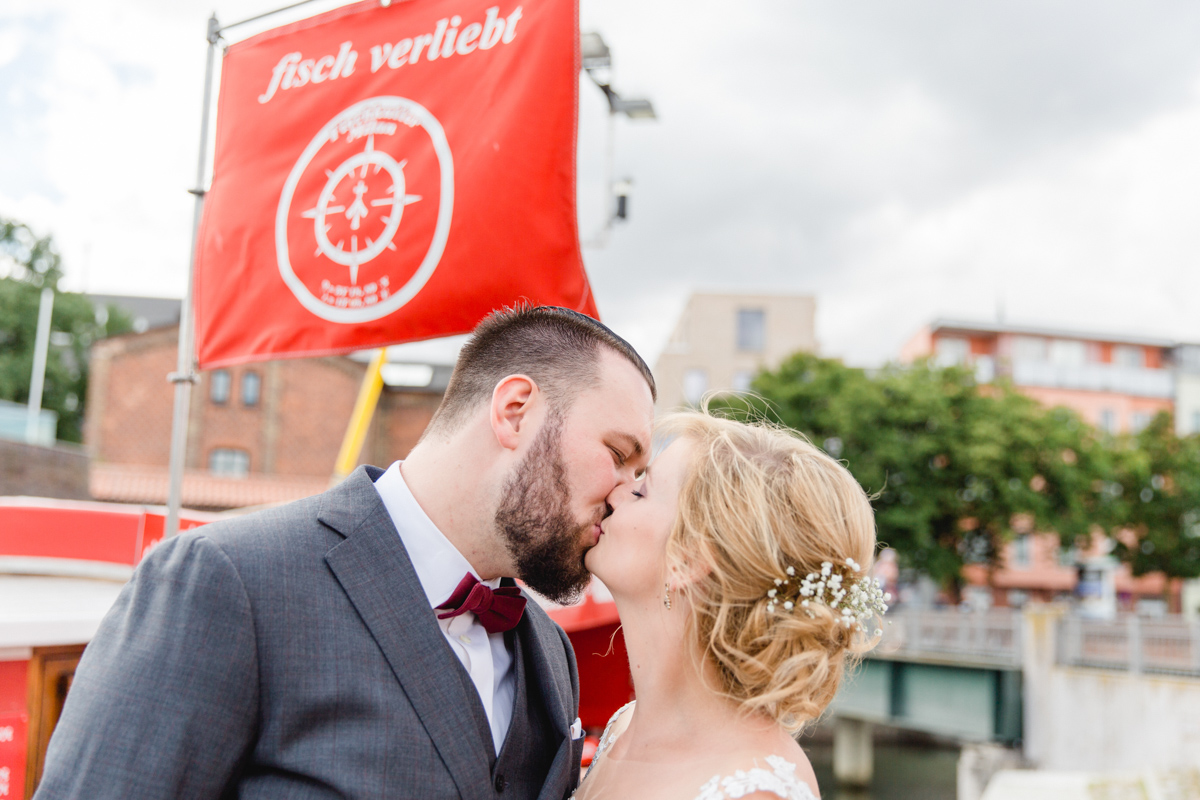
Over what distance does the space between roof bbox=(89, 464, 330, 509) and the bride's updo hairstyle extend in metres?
26.0

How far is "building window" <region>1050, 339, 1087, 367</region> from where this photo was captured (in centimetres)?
5044

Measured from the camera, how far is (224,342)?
363cm

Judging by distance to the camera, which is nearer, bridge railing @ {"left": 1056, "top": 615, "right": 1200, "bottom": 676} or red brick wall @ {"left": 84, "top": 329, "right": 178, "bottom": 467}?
bridge railing @ {"left": 1056, "top": 615, "right": 1200, "bottom": 676}

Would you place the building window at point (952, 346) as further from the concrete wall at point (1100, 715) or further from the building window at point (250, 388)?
the building window at point (250, 388)

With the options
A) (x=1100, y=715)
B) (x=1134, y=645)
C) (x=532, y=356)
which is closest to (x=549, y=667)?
(x=532, y=356)

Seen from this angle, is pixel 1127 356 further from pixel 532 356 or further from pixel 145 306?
pixel 145 306

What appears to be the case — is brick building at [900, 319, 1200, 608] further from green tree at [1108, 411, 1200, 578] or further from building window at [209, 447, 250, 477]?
building window at [209, 447, 250, 477]

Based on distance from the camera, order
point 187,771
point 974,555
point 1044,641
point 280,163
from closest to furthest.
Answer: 1. point 187,771
2. point 280,163
3. point 1044,641
4. point 974,555

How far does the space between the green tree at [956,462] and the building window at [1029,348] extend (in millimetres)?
21493

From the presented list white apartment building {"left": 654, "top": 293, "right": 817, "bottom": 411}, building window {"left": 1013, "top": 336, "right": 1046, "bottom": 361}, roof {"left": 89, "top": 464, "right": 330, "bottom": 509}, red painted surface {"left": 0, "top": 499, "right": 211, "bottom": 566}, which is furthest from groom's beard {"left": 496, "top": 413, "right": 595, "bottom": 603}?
building window {"left": 1013, "top": 336, "right": 1046, "bottom": 361}

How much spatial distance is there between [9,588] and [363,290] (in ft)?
6.35

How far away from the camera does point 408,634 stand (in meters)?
1.97

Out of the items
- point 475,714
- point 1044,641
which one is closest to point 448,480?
point 475,714

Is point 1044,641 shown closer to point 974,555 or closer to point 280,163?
point 974,555
